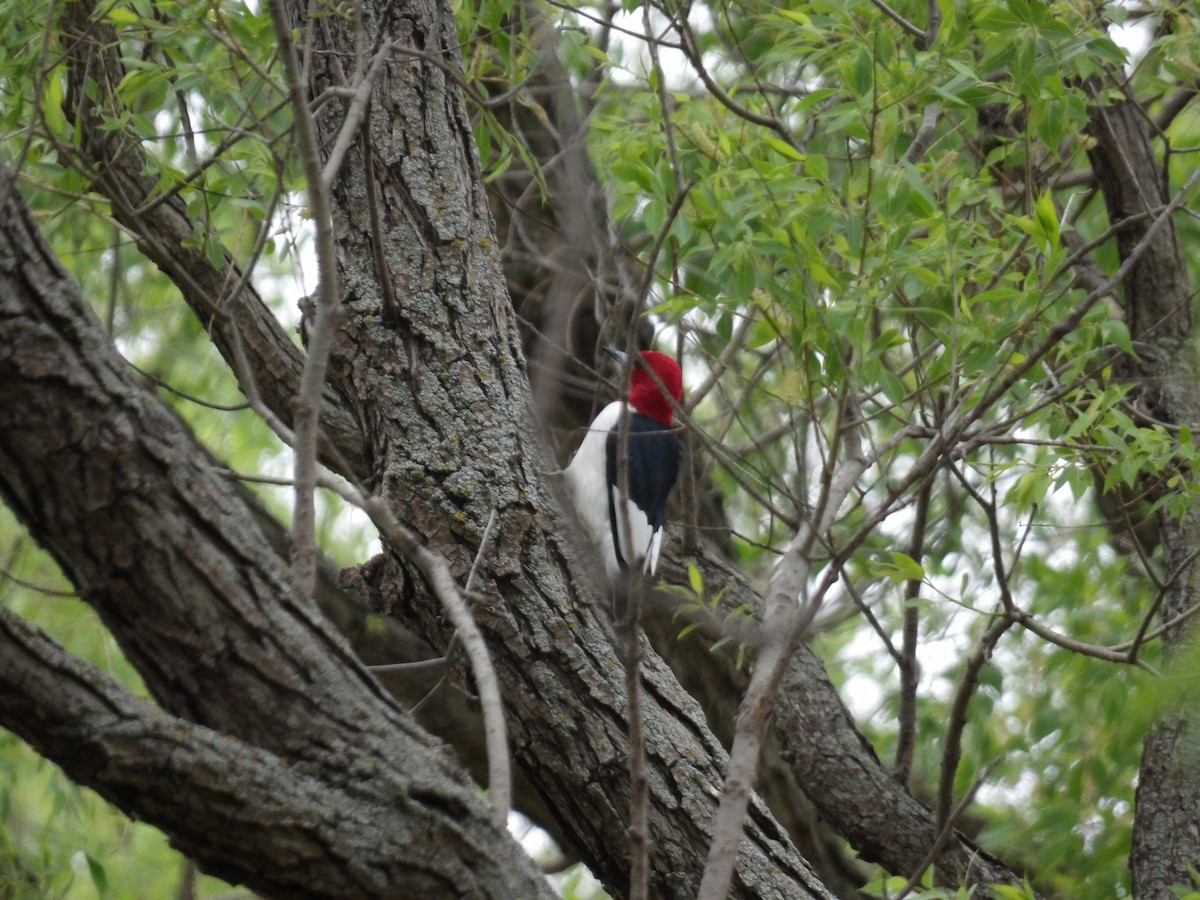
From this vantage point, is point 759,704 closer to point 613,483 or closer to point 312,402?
point 312,402

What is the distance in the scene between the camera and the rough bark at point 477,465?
2.46 m

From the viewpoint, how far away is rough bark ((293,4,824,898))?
246 cm

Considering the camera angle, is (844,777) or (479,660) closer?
(479,660)

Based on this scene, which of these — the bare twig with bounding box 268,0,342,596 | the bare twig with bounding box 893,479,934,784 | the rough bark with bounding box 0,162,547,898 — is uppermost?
the bare twig with bounding box 893,479,934,784

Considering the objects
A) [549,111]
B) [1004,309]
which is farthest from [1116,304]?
[549,111]

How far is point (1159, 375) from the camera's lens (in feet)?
12.1

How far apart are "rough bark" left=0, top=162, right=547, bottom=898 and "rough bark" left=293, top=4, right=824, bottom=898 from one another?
69 centimetres

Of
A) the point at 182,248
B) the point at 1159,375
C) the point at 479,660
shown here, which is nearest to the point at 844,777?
the point at 1159,375

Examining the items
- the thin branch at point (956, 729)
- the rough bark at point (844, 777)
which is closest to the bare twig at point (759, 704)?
the thin branch at point (956, 729)

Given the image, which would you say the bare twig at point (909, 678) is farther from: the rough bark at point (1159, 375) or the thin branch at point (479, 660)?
the thin branch at point (479, 660)

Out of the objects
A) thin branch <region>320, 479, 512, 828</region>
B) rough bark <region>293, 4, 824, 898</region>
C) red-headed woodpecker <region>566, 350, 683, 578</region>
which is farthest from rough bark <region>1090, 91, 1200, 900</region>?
thin branch <region>320, 479, 512, 828</region>

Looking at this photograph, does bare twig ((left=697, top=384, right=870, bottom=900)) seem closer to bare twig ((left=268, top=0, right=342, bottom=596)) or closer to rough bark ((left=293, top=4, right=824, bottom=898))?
rough bark ((left=293, top=4, right=824, bottom=898))

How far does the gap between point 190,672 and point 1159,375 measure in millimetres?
3095

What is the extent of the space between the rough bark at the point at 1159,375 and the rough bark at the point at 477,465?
1249mm
